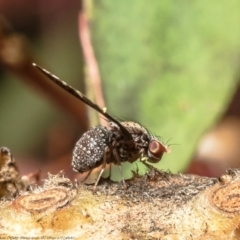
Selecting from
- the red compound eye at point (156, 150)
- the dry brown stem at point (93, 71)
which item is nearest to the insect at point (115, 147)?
the red compound eye at point (156, 150)

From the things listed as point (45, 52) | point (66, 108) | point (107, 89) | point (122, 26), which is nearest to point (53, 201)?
point (107, 89)

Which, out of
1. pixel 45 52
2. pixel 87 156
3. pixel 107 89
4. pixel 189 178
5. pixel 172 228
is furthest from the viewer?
pixel 45 52

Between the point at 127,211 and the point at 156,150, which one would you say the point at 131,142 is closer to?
the point at 156,150

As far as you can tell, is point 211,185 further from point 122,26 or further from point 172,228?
point 122,26

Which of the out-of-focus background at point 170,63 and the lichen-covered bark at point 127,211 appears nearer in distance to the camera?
the lichen-covered bark at point 127,211

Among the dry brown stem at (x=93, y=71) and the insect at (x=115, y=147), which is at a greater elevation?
the dry brown stem at (x=93, y=71)

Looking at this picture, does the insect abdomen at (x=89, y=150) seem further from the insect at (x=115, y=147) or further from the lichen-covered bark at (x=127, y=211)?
the lichen-covered bark at (x=127, y=211)

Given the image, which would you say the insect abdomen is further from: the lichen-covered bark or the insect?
the lichen-covered bark
